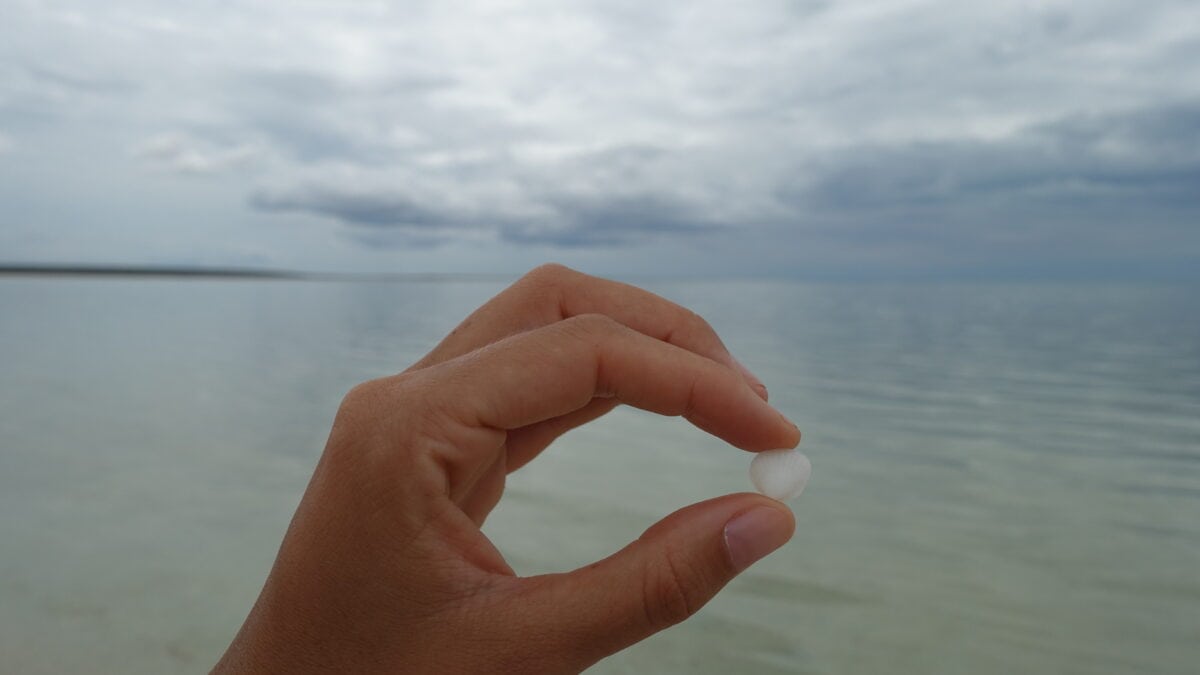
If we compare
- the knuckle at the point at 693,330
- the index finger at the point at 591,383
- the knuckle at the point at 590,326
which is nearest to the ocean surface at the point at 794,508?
the knuckle at the point at 693,330

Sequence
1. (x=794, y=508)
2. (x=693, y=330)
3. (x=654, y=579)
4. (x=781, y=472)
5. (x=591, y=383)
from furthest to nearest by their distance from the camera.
→ (x=794, y=508)
(x=693, y=330)
(x=781, y=472)
(x=591, y=383)
(x=654, y=579)

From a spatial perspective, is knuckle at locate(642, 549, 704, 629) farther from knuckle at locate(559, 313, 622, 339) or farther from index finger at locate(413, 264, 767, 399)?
index finger at locate(413, 264, 767, 399)

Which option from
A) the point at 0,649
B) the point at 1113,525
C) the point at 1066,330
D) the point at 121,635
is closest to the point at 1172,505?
the point at 1113,525

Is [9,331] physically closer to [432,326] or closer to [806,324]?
[432,326]

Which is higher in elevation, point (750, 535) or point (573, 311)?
point (573, 311)

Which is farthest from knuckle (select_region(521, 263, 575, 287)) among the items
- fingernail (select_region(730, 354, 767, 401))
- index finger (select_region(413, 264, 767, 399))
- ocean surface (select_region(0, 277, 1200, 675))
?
ocean surface (select_region(0, 277, 1200, 675))

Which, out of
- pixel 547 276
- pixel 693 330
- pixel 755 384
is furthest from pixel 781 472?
pixel 547 276

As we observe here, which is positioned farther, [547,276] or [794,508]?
[794,508]

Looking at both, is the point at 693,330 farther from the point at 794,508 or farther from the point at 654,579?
the point at 794,508

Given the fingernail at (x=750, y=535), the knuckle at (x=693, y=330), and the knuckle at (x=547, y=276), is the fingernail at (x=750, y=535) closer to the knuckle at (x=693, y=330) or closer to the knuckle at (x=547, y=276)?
the knuckle at (x=693, y=330)
